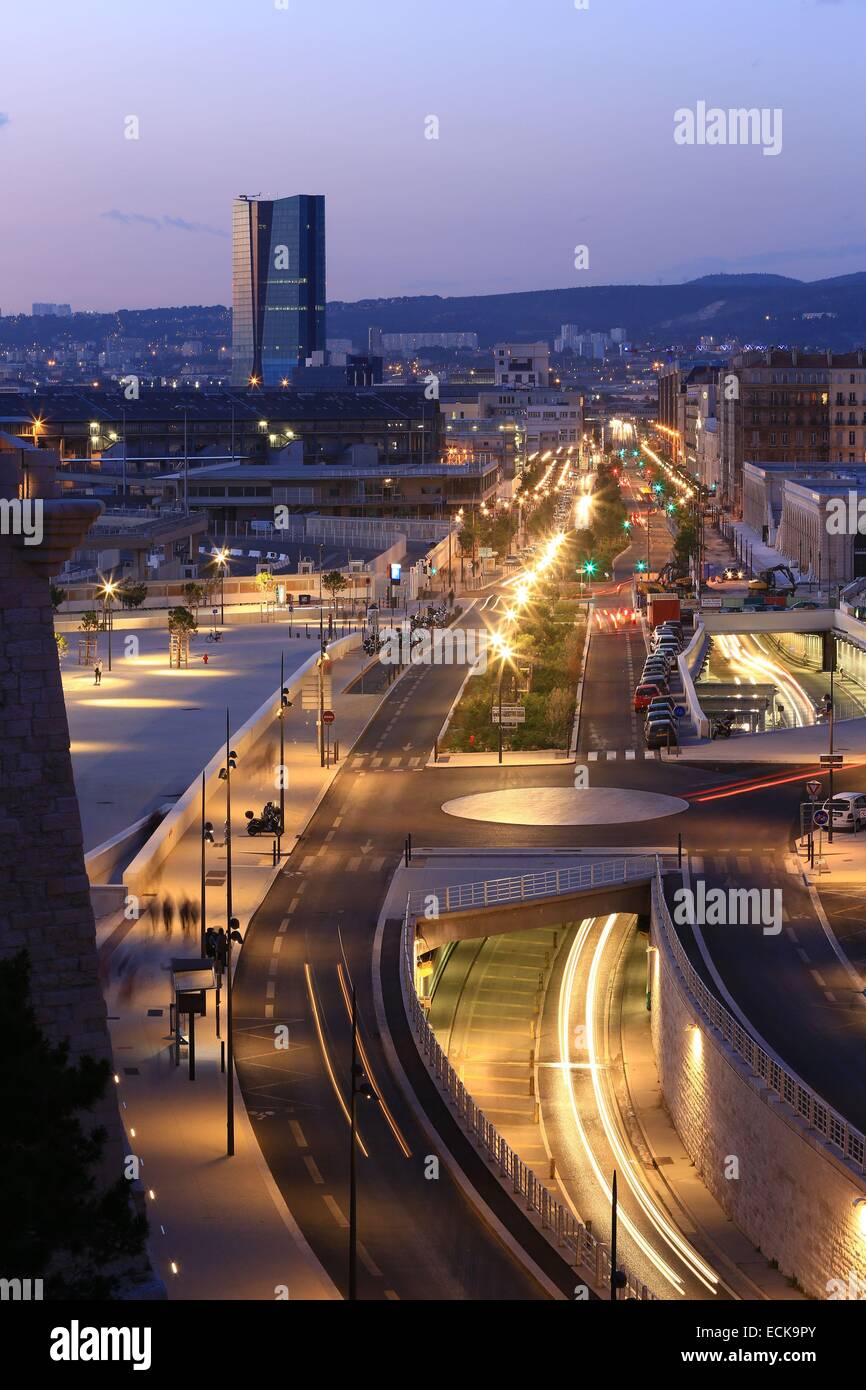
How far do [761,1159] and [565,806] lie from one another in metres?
20.9

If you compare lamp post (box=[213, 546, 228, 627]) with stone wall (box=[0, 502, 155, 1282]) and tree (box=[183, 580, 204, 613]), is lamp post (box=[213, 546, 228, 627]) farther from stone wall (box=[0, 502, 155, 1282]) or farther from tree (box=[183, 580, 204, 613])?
stone wall (box=[0, 502, 155, 1282])

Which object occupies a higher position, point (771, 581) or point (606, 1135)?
point (771, 581)

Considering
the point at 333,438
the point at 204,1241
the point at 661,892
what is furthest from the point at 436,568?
the point at 204,1241

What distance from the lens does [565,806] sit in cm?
4512

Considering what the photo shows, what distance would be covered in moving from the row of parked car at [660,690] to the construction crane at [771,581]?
33.1 feet

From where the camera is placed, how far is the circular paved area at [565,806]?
4362 centimetres

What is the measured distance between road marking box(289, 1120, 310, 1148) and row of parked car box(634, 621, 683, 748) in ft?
88.7

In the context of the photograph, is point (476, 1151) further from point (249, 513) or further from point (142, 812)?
point (249, 513)

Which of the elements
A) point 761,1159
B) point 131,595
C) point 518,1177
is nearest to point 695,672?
point 131,595

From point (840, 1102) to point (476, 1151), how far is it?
15.0 ft

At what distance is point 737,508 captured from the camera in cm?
13125

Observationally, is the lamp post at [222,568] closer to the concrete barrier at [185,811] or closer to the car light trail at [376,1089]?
the concrete barrier at [185,811]

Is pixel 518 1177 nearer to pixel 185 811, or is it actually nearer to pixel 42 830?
pixel 42 830

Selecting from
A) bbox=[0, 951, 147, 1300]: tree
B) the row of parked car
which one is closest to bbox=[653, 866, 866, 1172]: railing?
bbox=[0, 951, 147, 1300]: tree
